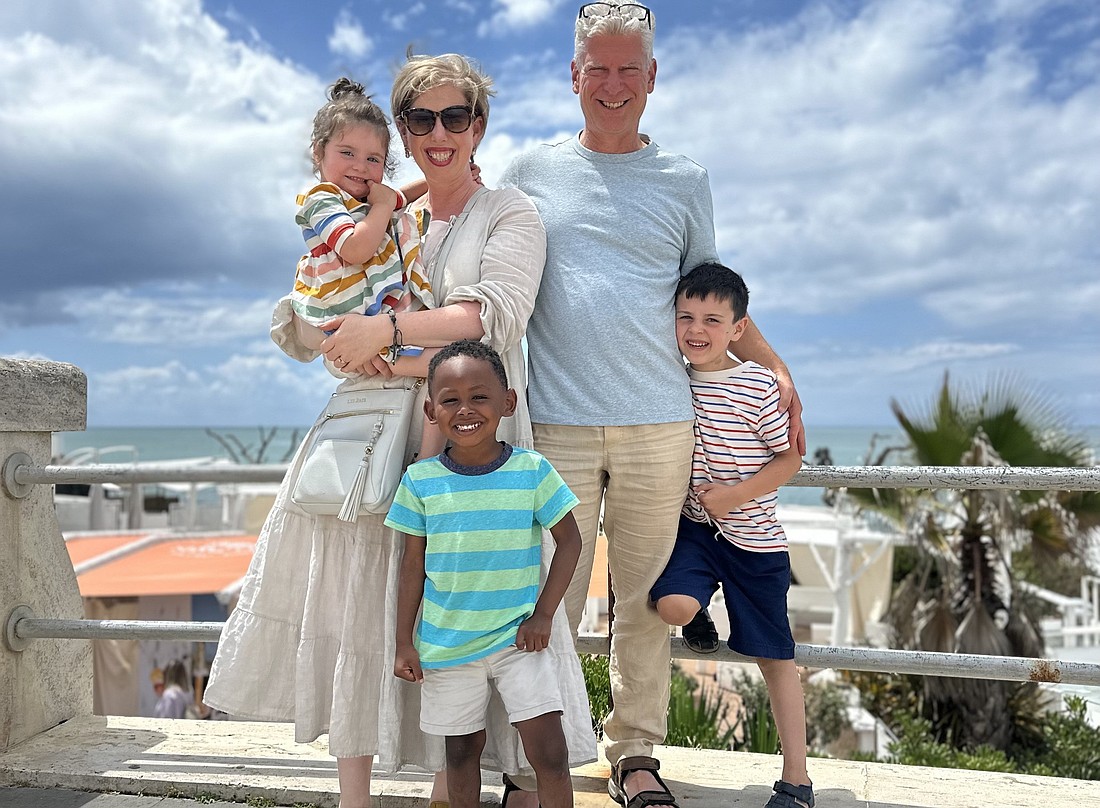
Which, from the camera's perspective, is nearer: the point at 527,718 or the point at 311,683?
the point at 527,718

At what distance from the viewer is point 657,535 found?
118 inches

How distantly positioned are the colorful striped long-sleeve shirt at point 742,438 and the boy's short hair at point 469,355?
0.70 m

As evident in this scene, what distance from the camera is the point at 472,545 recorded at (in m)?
2.56

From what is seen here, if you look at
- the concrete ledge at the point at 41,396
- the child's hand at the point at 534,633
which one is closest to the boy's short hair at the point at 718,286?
the child's hand at the point at 534,633

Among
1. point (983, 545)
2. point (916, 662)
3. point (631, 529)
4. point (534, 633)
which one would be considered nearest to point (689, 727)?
point (916, 662)

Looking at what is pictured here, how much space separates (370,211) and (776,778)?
226 cm

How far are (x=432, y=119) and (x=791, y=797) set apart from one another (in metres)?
2.23

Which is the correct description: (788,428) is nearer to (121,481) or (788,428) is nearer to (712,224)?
(712,224)

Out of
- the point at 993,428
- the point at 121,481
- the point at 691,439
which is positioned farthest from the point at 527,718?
the point at 993,428

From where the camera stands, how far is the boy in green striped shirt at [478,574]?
2555 mm

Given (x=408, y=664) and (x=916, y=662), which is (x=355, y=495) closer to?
(x=408, y=664)

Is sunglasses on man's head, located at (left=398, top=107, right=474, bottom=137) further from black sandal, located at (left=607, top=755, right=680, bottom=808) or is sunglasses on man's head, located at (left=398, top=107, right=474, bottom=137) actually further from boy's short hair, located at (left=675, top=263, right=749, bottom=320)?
black sandal, located at (left=607, top=755, right=680, bottom=808)

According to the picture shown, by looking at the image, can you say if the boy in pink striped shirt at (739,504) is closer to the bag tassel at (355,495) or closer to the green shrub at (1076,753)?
the bag tassel at (355,495)

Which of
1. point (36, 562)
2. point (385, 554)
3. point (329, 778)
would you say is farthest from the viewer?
point (36, 562)
